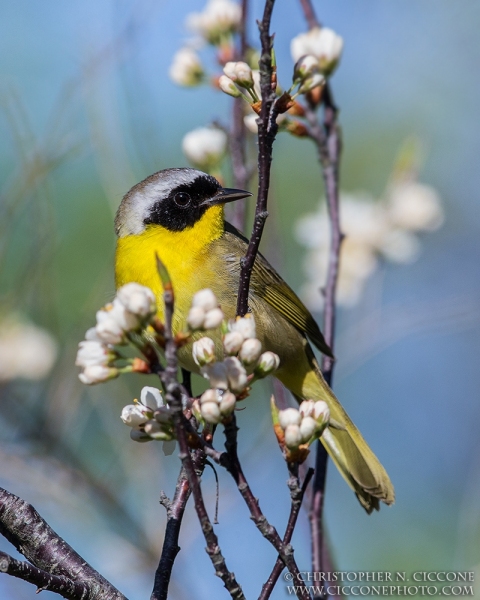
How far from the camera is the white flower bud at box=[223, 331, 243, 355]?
189 cm

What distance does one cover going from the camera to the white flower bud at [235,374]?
184 cm

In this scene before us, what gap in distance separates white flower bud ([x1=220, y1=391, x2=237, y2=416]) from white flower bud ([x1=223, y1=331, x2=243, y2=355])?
0.38ft

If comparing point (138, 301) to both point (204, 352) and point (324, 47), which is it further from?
point (324, 47)

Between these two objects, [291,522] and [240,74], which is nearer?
[291,522]

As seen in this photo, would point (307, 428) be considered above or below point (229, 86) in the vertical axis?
below

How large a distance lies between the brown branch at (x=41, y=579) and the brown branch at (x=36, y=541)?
11 cm

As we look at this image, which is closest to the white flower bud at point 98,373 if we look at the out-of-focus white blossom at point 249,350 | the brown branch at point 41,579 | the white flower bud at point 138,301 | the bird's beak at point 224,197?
the white flower bud at point 138,301

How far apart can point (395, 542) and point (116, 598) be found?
3.93 m

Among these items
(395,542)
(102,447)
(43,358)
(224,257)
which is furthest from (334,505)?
(224,257)

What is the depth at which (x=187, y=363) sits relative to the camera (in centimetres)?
334

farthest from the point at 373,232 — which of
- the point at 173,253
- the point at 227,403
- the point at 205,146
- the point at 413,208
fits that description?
the point at 227,403

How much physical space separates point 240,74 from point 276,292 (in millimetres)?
1717

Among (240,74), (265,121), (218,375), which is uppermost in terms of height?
(240,74)

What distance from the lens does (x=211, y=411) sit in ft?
6.00
